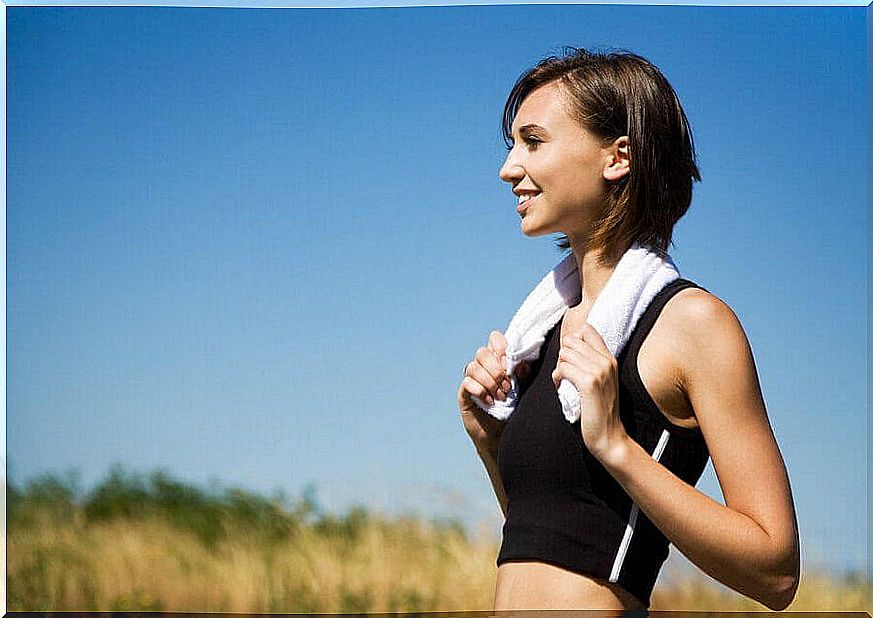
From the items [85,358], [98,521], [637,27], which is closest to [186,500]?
[98,521]

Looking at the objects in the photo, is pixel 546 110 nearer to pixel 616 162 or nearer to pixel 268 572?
pixel 616 162

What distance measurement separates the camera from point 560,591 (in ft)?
4.42

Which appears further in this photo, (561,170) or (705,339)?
(561,170)

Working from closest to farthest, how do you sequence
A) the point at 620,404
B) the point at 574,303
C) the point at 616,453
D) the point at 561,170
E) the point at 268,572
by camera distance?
the point at 616,453 → the point at 620,404 → the point at 561,170 → the point at 574,303 → the point at 268,572

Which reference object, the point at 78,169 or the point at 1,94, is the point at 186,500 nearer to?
the point at 78,169

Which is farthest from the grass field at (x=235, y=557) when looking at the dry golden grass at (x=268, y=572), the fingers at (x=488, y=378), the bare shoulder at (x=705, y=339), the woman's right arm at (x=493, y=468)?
the bare shoulder at (x=705, y=339)

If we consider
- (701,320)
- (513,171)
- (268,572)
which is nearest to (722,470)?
(701,320)

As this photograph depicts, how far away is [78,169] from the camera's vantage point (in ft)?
12.2

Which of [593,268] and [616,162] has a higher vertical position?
[616,162]

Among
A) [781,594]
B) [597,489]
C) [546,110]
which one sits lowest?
[781,594]

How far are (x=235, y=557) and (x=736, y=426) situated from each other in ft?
9.06

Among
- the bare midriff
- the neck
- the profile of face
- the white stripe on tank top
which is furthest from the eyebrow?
the bare midriff

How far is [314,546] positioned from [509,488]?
2.43 meters

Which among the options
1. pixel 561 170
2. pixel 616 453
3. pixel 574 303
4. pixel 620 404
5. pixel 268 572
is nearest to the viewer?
pixel 616 453
